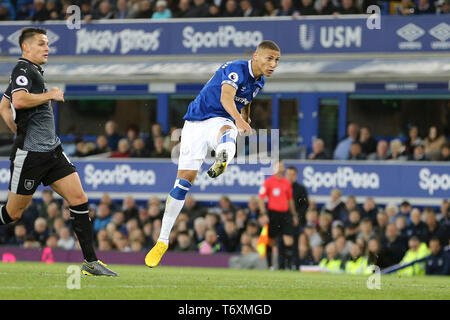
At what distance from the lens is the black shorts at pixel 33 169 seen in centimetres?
973

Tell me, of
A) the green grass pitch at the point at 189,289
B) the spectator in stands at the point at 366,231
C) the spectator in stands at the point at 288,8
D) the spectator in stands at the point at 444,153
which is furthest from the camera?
the spectator in stands at the point at 288,8

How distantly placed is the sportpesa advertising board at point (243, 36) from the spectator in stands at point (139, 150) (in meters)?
2.13

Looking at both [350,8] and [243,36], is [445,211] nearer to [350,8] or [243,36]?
[350,8]

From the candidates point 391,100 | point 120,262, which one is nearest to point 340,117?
point 391,100

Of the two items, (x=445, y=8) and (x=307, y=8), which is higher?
(x=307, y=8)

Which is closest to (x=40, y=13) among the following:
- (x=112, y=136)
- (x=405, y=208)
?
(x=112, y=136)

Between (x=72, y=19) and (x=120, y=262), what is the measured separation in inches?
276

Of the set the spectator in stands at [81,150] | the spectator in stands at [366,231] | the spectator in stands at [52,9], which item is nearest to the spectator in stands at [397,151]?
the spectator in stands at [366,231]

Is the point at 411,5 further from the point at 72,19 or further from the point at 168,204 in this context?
the point at 168,204

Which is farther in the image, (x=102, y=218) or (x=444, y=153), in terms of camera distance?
(x=102, y=218)

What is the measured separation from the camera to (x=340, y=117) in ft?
73.4

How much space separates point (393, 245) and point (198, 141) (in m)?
7.74

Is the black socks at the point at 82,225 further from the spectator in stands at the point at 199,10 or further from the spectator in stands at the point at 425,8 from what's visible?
the spectator in stands at the point at 199,10

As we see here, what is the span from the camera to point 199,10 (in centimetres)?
2298
